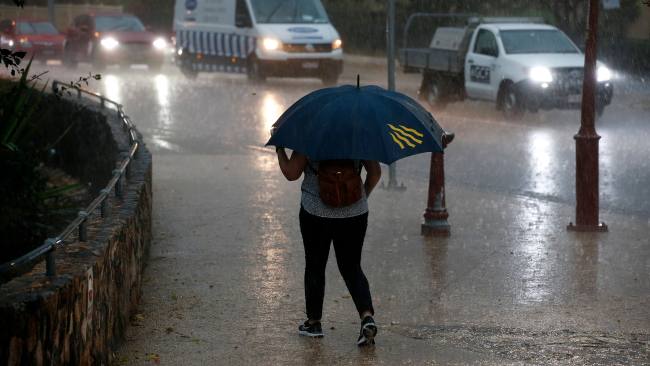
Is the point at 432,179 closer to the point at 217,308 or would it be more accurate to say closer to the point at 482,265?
the point at 482,265

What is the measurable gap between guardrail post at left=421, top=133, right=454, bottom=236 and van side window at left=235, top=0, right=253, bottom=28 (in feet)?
68.9

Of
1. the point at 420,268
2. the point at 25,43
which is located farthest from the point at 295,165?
the point at 25,43

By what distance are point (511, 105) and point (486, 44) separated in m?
1.71

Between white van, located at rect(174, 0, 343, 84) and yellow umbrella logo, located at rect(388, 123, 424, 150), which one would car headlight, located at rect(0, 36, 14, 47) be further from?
yellow umbrella logo, located at rect(388, 123, 424, 150)

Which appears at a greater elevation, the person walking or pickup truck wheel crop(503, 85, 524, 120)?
the person walking

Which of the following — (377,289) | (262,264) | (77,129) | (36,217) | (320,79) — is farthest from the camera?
(320,79)

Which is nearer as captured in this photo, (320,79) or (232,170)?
(232,170)

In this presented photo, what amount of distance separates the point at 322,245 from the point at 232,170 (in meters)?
8.32

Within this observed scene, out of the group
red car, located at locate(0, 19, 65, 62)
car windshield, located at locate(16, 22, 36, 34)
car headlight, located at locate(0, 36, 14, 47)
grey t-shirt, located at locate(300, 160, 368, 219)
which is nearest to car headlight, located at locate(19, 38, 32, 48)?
red car, located at locate(0, 19, 65, 62)

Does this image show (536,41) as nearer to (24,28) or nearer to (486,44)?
(486,44)

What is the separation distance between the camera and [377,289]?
898cm

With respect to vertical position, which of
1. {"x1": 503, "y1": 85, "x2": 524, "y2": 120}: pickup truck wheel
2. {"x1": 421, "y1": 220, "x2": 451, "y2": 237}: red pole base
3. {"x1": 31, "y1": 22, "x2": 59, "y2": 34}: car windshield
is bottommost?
{"x1": 31, "y1": 22, "x2": 59, "y2": 34}: car windshield

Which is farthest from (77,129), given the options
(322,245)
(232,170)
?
(322,245)

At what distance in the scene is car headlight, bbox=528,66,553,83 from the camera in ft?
73.2
